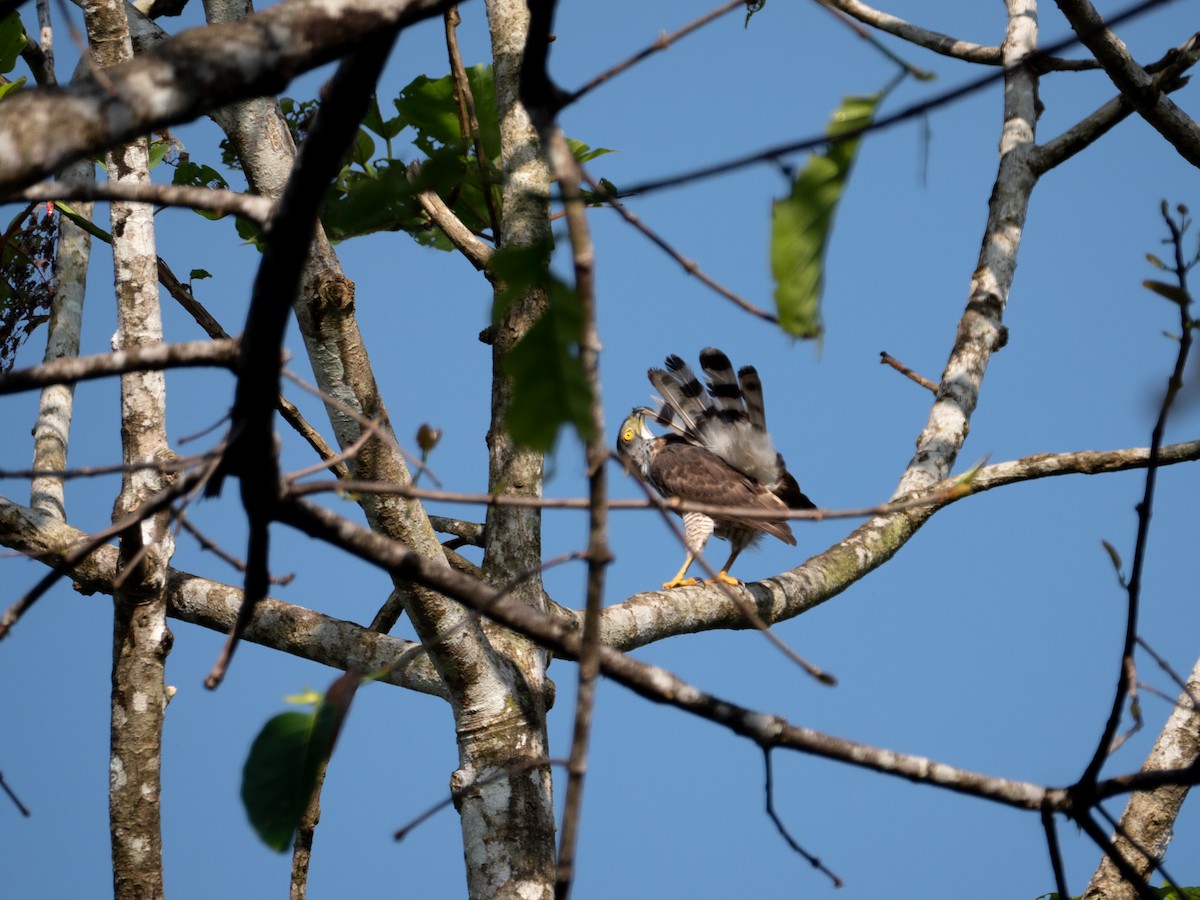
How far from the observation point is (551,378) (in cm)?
98

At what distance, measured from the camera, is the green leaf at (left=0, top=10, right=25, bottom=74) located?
158 inches

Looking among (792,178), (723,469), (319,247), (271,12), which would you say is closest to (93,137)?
(271,12)

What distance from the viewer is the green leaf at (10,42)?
13.2 ft

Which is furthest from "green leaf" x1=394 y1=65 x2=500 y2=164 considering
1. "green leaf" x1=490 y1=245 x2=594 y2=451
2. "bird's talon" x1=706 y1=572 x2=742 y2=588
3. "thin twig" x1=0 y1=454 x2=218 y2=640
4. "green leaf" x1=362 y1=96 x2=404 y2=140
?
"green leaf" x1=490 y1=245 x2=594 y2=451

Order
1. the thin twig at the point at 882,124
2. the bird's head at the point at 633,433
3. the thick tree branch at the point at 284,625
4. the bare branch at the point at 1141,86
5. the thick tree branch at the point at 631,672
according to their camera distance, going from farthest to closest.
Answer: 1. the bird's head at the point at 633,433
2. the bare branch at the point at 1141,86
3. the thick tree branch at the point at 284,625
4. the thick tree branch at the point at 631,672
5. the thin twig at the point at 882,124

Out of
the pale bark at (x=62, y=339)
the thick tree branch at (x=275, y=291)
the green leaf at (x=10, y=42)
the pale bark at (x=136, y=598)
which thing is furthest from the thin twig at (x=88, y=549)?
the green leaf at (x=10, y=42)

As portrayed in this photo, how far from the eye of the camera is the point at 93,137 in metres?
1.02

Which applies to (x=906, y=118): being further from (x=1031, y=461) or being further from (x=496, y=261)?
(x=1031, y=461)

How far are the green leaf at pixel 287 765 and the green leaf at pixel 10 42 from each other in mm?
3752

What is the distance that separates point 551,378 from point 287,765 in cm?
59

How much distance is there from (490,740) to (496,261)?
2.03 metres

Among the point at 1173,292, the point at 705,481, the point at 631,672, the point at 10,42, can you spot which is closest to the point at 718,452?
the point at 705,481

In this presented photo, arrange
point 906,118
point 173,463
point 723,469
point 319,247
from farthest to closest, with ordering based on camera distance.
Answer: point 723,469 → point 319,247 → point 173,463 → point 906,118

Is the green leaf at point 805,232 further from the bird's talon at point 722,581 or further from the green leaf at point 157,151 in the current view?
the green leaf at point 157,151
